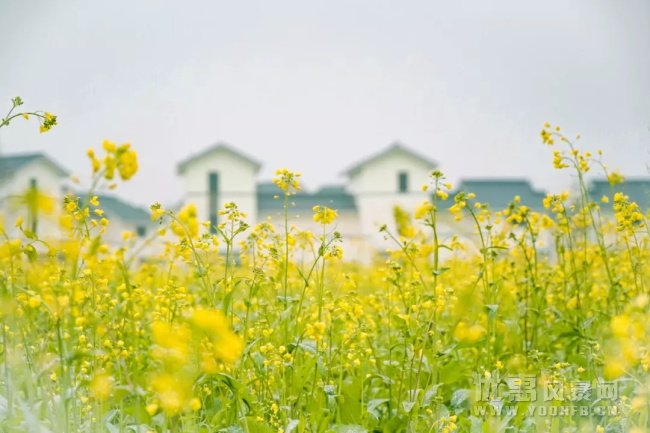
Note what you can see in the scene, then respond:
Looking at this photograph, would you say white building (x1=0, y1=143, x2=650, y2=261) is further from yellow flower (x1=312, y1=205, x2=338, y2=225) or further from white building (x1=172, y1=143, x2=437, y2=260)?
yellow flower (x1=312, y1=205, x2=338, y2=225)

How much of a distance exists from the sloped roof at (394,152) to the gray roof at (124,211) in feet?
26.0

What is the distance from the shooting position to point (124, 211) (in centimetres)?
2981

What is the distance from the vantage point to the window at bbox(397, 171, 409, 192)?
27.1 m

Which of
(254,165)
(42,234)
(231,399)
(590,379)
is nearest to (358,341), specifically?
(231,399)

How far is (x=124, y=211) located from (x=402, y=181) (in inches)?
432

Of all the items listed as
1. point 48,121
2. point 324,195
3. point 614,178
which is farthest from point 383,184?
point 48,121

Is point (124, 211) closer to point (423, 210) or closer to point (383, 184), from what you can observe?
point (383, 184)

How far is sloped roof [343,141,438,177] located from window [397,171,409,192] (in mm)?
687

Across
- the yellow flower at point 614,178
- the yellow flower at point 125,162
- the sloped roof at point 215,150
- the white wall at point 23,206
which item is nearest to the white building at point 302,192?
the sloped roof at point 215,150

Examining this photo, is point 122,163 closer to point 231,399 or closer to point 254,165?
point 231,399

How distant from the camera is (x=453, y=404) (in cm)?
242

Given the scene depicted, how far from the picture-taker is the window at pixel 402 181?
2709 cm

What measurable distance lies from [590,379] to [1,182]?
91.4 inches

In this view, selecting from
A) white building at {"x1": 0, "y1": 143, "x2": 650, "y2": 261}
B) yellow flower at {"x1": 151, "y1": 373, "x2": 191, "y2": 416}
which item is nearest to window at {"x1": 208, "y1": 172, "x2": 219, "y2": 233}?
white building at {"x1": 0, "y1": 143, "x2": 650, "y2": 261}
